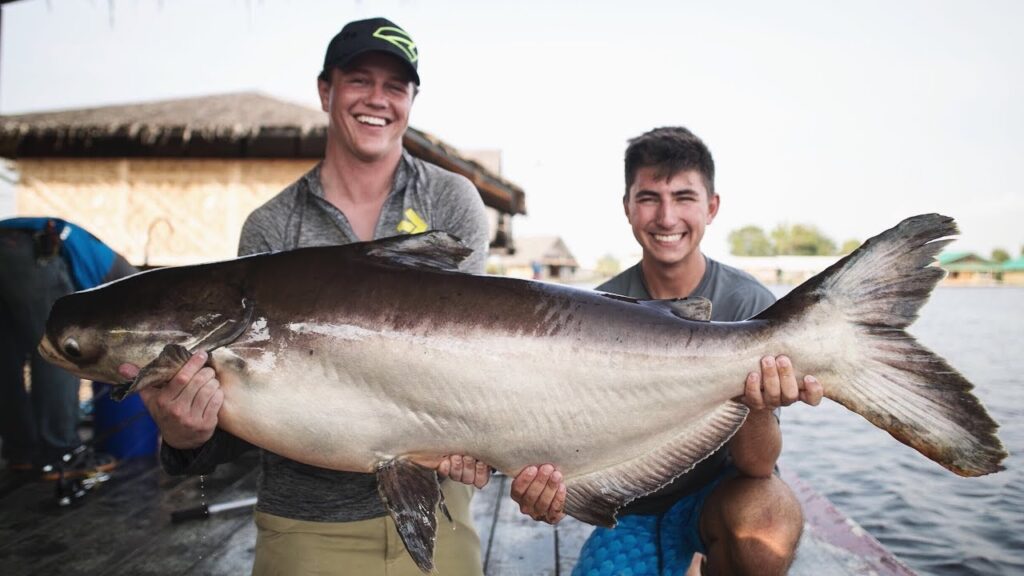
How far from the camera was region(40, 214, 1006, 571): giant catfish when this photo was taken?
81.2 inches

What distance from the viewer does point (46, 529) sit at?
4.05m

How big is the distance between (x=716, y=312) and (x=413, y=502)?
5.78ft

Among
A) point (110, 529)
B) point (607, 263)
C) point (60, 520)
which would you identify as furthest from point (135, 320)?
point (607, 263)

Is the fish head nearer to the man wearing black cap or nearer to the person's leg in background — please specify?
the man wearing black cap

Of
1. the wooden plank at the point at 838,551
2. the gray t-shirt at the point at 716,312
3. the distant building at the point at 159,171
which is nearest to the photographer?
the gray t-shirt at the point at 716,312

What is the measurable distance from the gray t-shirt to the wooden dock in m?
0.78

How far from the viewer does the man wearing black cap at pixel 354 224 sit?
256 cm

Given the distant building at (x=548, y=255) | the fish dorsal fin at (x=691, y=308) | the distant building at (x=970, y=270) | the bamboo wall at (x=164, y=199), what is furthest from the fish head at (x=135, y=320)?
the distant building at (x=970, y=270)

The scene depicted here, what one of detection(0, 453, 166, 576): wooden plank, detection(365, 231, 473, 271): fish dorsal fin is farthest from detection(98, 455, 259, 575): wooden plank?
detection(365, 231, 473, 271): fish dorsal fin

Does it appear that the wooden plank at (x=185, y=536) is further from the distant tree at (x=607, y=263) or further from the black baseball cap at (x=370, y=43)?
the distant tree at (x=607, y=263)

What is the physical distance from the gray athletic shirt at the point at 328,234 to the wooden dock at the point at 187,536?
1.26 metres

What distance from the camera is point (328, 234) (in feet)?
9.29

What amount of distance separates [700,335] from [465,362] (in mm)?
791

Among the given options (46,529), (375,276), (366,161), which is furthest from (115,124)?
(375,276)
